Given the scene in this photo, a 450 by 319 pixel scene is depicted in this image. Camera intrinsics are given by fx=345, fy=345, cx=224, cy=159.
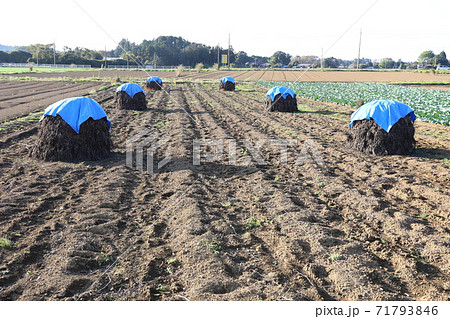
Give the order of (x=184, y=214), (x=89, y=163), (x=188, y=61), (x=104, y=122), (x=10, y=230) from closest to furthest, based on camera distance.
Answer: (x=10, y=230) → (x=184, y=214) → (x=89, y=163) → (x=104, y=122) → (x=188, y=61)

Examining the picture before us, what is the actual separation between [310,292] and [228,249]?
→ 139 cm

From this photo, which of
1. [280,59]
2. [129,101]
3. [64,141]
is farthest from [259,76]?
[280,59]

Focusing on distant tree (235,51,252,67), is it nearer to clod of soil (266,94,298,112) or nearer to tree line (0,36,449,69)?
tree line (0,36,449,69)

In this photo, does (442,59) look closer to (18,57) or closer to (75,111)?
(18,57)

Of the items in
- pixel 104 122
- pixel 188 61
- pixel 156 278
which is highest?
pixel 188 61

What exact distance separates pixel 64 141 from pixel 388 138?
921 centimetres

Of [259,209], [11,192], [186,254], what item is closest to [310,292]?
[186,254]

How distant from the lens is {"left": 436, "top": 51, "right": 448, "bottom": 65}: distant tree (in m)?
105

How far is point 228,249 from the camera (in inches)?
196

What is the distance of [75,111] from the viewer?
920 cm

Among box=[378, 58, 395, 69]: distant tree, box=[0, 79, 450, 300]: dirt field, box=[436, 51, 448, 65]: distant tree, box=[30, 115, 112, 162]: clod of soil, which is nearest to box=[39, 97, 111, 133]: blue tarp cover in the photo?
box=[30, 115, 112, 162]: clod of soil

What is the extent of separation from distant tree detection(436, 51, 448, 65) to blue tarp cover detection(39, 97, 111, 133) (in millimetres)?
121107

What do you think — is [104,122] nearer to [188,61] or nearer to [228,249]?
[228,249]

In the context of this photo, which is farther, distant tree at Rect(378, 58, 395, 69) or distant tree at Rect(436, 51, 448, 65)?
distant tree at Rect(378, 58, 395, 69)
